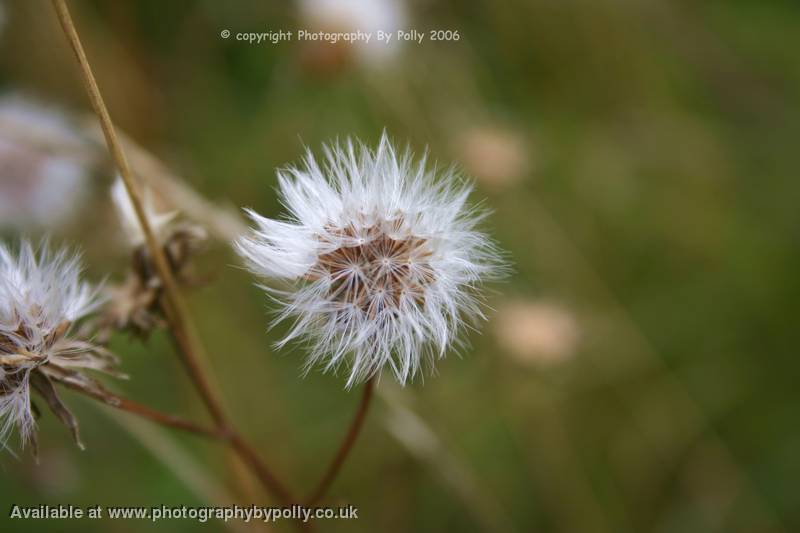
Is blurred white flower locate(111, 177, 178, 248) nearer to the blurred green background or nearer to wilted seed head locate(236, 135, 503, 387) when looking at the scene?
wilted seed head locate(236, 135, 503, 387)

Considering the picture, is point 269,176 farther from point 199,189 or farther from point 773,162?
point 773,162

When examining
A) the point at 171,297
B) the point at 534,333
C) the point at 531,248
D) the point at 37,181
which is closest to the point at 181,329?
the point at 171,297

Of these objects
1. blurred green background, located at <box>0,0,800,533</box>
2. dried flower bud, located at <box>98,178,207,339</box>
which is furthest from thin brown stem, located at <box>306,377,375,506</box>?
blurred green background, located at <box>0,0,800,533</box>

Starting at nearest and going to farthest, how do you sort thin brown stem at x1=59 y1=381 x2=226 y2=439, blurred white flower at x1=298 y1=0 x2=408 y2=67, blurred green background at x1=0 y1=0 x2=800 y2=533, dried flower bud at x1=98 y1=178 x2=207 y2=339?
thin brown stem at x1=59 y1=381 x2=226 y2=439 < dried flower bud at x1=98 y1=178 x2=207 y2=339 < blurred green background at x1=0 y1=0 x2=800 y2=533 < blurred white flower at x1=298 y1=0 x2=408 y2=67

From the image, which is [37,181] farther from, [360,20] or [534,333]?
[534,333]

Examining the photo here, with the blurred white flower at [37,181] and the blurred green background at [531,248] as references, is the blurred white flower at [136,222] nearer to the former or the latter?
the blurred green background at [531,248]

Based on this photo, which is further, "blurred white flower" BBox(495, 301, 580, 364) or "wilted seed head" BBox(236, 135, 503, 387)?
"blurred white flower" BBox(495, 301, 580, 364)
